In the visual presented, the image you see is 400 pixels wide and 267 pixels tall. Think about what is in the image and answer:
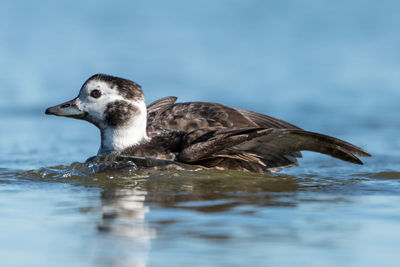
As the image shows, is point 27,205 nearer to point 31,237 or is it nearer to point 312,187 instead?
point 31,237

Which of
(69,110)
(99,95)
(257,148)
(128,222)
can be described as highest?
(99,95)

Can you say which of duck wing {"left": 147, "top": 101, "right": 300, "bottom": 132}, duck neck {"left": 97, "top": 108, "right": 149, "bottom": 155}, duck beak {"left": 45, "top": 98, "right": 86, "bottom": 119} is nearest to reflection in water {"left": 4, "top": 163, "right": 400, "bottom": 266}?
duck neck {"left": 97, "top": 108, "right": 149, "bottom": 155}

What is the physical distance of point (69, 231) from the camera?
5.41 metres

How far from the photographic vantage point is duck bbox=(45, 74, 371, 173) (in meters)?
7.66

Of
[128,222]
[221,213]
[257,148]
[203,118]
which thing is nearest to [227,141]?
[257,148]

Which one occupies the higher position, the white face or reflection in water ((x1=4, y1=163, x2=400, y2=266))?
the white face

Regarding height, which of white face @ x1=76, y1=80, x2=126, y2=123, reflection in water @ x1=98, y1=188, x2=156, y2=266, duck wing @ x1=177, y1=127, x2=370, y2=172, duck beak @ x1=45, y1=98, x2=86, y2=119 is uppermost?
white face @ x1=76, y1=80, x2=126, y2=123

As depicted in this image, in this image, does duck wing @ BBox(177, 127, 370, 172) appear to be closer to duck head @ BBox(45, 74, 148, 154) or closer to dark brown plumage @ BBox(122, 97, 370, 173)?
dark brown plumage @ BBox(122, 97, 370, 173)

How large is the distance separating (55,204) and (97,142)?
5787 mm

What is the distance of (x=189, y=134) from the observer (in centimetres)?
818

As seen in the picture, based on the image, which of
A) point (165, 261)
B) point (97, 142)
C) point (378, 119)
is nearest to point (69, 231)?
point (165, 261)

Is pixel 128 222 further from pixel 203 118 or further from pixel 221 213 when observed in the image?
pixel 203 118

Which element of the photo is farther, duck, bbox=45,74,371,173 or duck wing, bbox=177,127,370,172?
duck, bbox=45,74,371,173

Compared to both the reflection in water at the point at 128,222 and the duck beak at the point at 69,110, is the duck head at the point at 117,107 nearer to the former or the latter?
the duck beak at the point at 69,110
